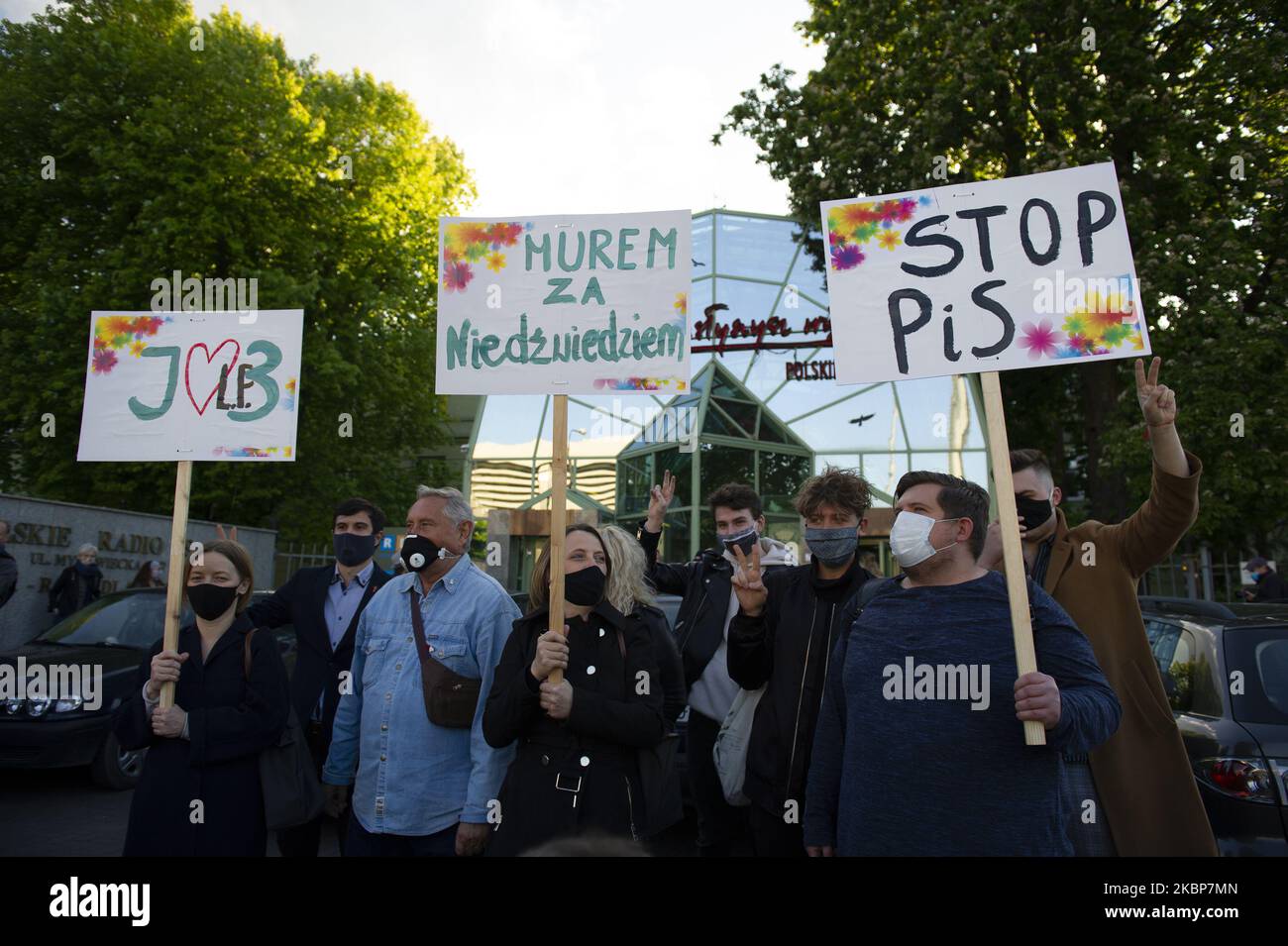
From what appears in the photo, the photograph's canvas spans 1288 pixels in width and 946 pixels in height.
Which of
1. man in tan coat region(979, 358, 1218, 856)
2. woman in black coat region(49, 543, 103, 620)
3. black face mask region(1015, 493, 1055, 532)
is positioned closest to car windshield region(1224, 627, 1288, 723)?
man in tan coat region(979, 358, 1218, 856)

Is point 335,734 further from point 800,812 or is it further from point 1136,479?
point 1136,479

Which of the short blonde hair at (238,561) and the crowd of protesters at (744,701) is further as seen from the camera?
the short blonde hair at (238,561)

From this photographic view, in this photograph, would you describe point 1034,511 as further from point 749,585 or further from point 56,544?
point 56,544

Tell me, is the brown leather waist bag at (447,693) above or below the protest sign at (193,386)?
below

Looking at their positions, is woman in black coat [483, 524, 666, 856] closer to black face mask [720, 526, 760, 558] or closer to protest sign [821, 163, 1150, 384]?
black face mask [720, 526, 760, 558]

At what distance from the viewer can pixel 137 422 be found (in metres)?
4.20

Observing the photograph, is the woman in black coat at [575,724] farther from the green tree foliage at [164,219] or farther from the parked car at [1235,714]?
the green tree foliage at [164,219]

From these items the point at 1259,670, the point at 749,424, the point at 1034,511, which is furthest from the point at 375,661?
the point at 749,424

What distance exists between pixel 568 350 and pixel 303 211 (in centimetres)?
1670

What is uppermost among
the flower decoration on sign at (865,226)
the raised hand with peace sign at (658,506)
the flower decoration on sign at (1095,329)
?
the flower decoration on sign at (865,226)

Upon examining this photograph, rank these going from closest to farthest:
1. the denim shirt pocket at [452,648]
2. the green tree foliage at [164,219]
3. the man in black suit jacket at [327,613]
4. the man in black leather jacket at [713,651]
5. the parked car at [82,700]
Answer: the denim shirt pocket at [452,648] < the man in black leather jacket at [713,651] < the man in black suit jacket at [327,613] < the parked car at [82,700] < the green tree foliage at [164,219]

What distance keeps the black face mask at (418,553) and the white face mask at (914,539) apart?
198 centimetres

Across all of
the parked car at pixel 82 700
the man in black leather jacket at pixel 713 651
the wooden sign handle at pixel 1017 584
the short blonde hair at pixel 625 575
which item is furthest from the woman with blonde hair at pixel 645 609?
the parked car at pixel 82 700

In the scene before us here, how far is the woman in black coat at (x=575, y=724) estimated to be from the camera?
10.3 feet
